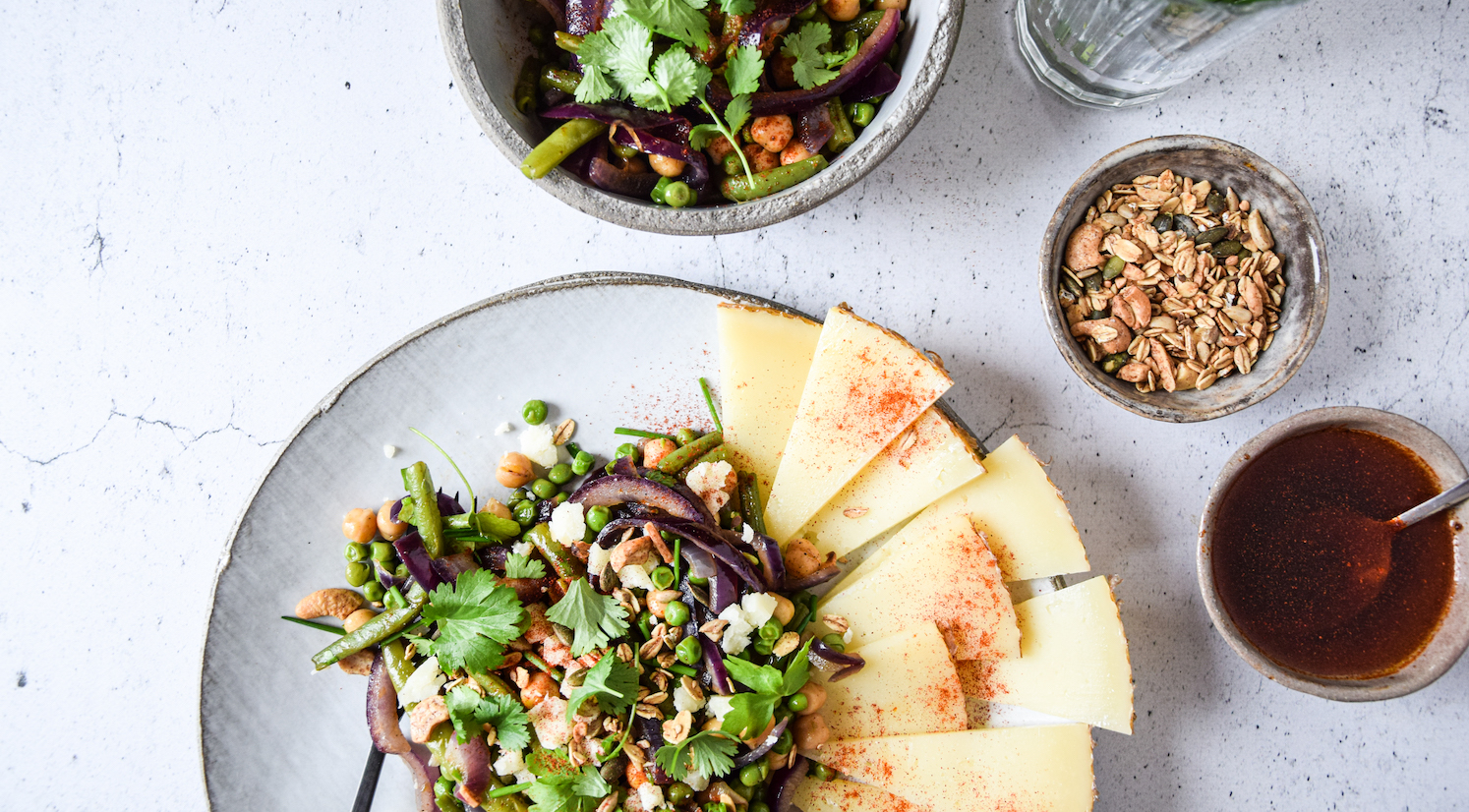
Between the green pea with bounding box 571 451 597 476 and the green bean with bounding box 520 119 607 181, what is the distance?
0.84m

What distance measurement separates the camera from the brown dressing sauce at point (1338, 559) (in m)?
2.51

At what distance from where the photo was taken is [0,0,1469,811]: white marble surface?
2.68 metres

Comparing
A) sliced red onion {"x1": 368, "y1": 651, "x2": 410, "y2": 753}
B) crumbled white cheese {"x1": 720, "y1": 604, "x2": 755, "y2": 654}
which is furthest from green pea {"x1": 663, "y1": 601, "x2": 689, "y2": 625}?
sliced red onion {"x1": 368, "y1": 651, "x2": 410, "y2": 753}

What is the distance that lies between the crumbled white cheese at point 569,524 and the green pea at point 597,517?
0.06ft

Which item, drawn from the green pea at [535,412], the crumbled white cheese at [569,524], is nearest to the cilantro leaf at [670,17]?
the green pea at [535,412]

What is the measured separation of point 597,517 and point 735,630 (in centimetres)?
52

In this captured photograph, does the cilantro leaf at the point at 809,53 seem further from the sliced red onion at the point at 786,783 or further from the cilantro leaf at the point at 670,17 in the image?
the sliced red onion at the point at 786,783

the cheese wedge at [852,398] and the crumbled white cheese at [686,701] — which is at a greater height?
the cheese wedge at [852,398]

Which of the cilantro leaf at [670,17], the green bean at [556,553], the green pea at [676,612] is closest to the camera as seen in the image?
the cilantro leaf at [670,17]

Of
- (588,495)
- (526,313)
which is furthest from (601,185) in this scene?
(588,495)

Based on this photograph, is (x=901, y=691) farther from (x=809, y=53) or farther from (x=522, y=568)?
(x=809, y=53)

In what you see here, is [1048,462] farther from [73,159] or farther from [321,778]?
[73,159]

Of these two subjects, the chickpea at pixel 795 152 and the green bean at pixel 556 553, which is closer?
the chickpea at pixel 795 152

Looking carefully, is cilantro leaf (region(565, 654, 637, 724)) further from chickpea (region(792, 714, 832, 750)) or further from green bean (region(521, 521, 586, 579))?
chickpea (region(792, 714, 832, 750))
